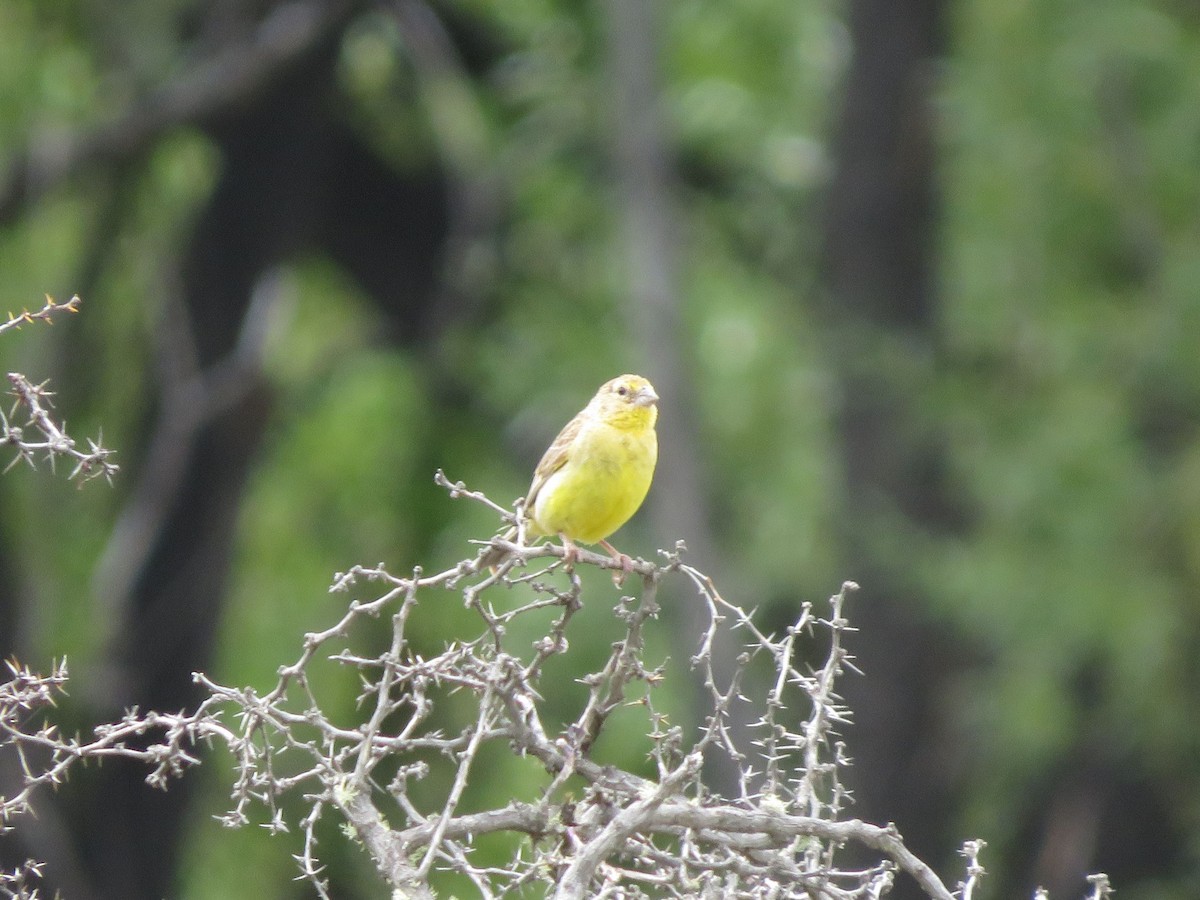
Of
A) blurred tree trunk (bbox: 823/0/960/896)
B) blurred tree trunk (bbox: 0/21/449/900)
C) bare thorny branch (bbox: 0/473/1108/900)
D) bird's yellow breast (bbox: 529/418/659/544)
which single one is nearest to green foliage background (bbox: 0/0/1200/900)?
blurred tree trunk (bbox: 823/0/960/896)

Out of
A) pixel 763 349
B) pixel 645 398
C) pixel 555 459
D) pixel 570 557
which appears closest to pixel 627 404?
pixel 645 398

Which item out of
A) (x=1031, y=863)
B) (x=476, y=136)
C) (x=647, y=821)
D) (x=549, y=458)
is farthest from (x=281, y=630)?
(x=647, y=821)

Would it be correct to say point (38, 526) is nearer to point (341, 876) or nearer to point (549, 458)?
point (341, 876)

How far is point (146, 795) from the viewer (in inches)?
572

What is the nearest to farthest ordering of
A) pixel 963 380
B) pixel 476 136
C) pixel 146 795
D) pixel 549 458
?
1. pixel 549 458
2. pixel 963 380
3. pixel 146 795
4. pixel 476 136

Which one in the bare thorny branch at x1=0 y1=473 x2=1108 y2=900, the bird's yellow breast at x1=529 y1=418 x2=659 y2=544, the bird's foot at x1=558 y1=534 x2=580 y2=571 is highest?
the bird's yellow breast at x1=529 y1=418 x2=659 y2=544

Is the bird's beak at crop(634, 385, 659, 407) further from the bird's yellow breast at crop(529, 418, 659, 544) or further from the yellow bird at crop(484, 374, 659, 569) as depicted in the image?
the bird's yellow breast at crop(529, 418, 659, 544)

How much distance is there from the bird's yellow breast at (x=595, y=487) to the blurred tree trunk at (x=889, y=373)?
22.5ft

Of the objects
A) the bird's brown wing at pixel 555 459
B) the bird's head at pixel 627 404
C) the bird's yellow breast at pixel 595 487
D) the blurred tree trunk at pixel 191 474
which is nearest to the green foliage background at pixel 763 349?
the blurred tree trunk at pixel 191 474

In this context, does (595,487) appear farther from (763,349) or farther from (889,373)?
(763,349)

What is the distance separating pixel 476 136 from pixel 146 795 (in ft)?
20.2

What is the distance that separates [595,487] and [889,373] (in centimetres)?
729

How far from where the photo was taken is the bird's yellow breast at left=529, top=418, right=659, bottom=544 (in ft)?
17.9

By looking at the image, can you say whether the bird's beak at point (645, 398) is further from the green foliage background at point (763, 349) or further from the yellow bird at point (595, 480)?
the green foliage background at point (763, 349)
